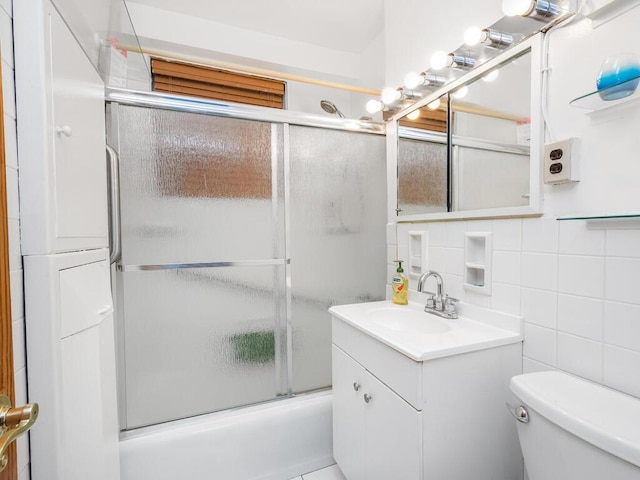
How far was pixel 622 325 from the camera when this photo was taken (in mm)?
787

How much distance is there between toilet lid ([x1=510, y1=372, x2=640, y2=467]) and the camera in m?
0.59

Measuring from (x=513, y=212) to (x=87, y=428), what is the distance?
1573 mm

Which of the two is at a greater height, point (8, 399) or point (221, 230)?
point (221, 230)

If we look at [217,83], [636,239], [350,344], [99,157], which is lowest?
[350,344]

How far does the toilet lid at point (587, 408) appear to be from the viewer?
0.59 m

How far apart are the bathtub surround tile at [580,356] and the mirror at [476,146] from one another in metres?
0.41

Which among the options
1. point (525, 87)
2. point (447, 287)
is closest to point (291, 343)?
point (447, 287)

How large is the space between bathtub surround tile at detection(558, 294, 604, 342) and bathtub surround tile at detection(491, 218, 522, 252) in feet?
0.72

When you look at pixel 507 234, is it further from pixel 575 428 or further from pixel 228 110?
pixel 228 110

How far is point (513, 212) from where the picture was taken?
105 cm

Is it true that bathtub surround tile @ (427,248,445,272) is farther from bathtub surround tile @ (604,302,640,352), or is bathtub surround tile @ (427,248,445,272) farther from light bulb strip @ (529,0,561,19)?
light bulb strip @ (529,0,561,19)

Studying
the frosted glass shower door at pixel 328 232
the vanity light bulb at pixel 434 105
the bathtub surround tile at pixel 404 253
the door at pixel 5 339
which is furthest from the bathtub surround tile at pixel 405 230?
the door at pixel 5 339

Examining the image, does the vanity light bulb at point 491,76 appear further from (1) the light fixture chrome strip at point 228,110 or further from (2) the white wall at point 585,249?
(1) the light fixture chrome strip at point 228,110

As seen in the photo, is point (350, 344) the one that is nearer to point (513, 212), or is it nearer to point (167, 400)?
point (513, 212)
